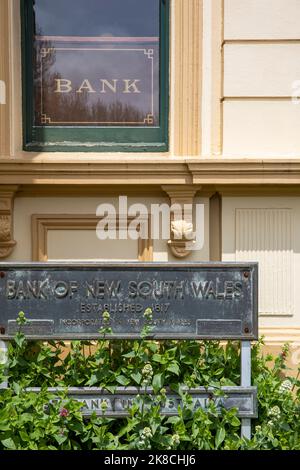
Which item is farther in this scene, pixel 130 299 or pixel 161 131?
pixel 161 131

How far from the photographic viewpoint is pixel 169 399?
2984mm

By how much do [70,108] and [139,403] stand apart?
2582mm

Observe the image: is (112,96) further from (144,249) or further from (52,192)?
(144,249)

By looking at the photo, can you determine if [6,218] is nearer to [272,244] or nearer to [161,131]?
[161,131]

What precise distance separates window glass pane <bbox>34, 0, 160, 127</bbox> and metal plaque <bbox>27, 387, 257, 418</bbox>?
7.51 ft

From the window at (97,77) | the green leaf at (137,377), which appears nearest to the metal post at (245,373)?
the green leaf at (137,377)

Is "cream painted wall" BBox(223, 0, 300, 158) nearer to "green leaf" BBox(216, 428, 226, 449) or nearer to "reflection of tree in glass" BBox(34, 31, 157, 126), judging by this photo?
"reflection of tree in glass" BBox(34, 31, 157, 126)

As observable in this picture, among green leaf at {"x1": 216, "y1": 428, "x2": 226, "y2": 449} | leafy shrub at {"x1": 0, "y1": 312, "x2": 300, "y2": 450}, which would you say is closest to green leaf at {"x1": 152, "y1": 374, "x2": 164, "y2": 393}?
leafy shrub at {"x1": 0, "y1": 312, "x2": 300, "y2": 450}

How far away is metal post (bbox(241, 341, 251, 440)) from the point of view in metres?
2.98

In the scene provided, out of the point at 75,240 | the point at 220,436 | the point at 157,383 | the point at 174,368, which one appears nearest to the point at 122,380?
the point at 157,383

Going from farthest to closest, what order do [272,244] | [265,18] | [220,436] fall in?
[272,244] → [265,18] → [220,436]
